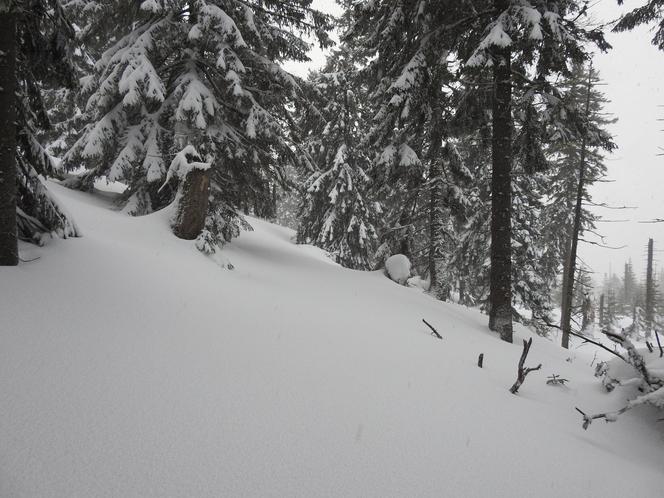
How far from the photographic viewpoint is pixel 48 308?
3.35m

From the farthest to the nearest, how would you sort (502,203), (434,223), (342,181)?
(342,181)
(434,223)
(502,203)

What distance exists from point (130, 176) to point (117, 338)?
6864 millimetres

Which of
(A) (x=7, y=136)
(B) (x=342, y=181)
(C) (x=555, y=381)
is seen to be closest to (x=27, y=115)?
(A) (x=7, y=136)

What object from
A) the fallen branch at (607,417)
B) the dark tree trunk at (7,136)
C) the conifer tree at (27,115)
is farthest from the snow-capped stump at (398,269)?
the dark tree trunk at (7,136)

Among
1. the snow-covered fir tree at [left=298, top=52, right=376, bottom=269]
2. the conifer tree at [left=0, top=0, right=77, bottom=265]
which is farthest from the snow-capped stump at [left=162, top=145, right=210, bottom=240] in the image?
the snow-covered fir tree at [left=298, top=52, right=376, bottom=269]

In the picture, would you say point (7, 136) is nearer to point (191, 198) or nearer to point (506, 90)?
point (191, 198)

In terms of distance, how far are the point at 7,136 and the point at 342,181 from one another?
14471 mm

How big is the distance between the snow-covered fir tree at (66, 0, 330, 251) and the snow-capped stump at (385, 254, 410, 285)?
5371 millimetres

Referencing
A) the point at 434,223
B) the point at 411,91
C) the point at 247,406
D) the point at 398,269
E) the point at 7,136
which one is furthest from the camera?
the point at 434,223

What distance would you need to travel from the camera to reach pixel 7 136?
3.76 meters

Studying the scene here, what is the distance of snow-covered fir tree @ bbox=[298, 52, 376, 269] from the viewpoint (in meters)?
17.7

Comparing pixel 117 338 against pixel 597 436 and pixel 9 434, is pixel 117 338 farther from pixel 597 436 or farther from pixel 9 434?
pixel 597 436

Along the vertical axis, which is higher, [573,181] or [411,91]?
[573,181]

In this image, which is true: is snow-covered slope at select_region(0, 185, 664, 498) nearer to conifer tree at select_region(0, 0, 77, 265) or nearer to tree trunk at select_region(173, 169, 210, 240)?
conifer tree at select_region(0, 0, 77, 265)
